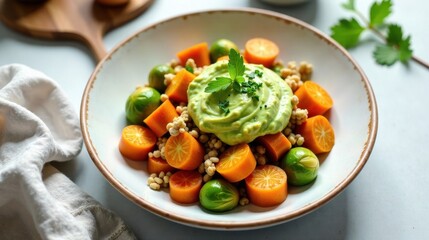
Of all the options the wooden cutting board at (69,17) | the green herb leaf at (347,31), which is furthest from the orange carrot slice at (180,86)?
the green herb leaf at (347,31)

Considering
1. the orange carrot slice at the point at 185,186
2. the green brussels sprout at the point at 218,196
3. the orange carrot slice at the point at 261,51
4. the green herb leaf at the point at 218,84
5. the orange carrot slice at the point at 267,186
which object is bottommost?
the orange carrot slice at the point at 185,186

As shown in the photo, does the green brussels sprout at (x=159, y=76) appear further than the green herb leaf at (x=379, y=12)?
No

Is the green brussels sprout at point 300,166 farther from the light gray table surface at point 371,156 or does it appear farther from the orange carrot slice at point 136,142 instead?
the orange carrot slice at point 136,142

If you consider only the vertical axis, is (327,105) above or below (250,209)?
above

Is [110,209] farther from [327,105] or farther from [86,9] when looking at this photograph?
[86,9]

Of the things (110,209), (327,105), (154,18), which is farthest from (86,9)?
(327,105)

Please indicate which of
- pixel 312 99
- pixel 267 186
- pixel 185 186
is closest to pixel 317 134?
pixel 312 99

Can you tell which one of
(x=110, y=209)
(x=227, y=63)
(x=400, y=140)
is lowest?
(x=110, y=209)
